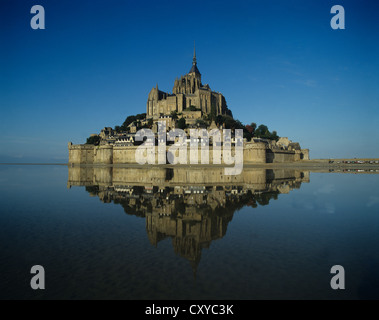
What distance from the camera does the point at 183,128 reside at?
63.4 m

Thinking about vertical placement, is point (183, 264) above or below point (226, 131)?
below

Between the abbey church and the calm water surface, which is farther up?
the abbey church

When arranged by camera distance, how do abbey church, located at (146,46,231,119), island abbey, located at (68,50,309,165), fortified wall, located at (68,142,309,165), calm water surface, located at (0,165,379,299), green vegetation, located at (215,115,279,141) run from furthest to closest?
abbey church, located at (146,46,231,119), green vegetation, located at (215,115,279,141), island abbey, located at (68,50,309,165), fortified wall, located at (68,142,309,165), calm water surface, located at (0,165,379,299)

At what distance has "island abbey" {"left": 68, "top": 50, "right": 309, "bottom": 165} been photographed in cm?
5532

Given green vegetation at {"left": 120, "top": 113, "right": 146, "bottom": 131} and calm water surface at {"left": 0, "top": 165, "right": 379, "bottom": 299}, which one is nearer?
calm water surface at {"left": 0, "top": 165, "right": 379, "bottom": 299}

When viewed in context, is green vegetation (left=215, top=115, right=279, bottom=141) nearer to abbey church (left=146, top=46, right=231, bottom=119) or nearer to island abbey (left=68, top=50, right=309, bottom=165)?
island abbey (left=68, top=50, right=309, bottom=165)

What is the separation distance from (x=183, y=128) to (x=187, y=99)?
1615cm

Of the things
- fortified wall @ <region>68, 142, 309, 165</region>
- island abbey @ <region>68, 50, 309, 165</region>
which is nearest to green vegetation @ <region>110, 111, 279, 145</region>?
island abbey @ <region>68, 50, 309, 165</region>

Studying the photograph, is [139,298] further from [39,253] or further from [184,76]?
[184,76]

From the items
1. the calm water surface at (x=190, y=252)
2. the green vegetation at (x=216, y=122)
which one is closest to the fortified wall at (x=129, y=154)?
the green vegetation at (x=216, y=122)
